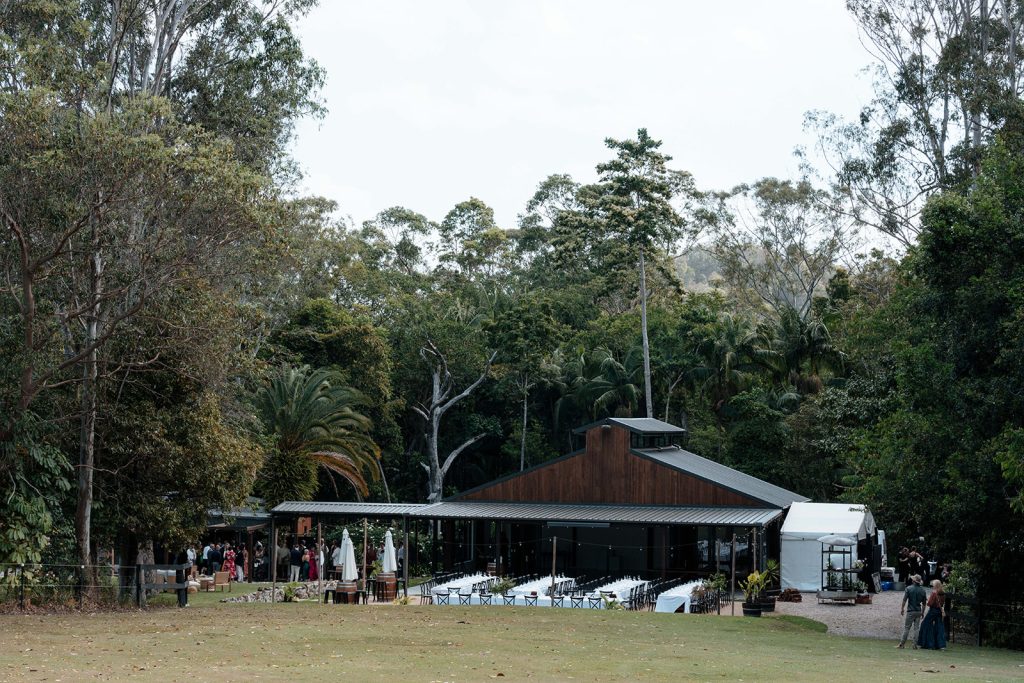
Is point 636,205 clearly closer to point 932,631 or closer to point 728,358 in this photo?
point 728,358

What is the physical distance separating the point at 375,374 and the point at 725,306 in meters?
22.3

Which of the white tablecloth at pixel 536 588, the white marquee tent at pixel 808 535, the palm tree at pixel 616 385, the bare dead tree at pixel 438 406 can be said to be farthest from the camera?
the bare dead tree at pixel 438 406

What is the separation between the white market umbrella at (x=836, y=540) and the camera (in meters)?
29.3

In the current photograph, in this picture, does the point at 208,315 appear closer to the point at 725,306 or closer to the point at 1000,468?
the point at 1000,468

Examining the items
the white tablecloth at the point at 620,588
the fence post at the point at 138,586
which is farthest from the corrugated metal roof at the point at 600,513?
the fence post at the point at 138,586

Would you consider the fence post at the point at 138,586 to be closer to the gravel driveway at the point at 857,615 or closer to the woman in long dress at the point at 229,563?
the woman in long dress at the point at 229,563

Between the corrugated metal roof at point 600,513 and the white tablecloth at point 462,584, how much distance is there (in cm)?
245

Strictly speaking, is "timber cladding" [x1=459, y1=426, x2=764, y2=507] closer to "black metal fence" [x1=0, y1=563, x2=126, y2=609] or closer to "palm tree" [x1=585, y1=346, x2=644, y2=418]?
"black metal fence" [x1=0, y1=563, x2=126, y2=609]

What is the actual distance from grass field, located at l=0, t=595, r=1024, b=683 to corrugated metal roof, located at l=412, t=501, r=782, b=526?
5.79 metres

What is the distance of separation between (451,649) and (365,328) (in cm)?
3307

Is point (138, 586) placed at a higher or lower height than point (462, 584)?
higher

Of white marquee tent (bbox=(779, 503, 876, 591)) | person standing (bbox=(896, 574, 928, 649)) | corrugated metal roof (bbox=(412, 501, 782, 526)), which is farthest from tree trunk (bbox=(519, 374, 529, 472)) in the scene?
person standing (bbox=(896, 574, 928, 649))

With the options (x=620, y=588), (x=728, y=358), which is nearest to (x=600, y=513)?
(x=620, y=588)

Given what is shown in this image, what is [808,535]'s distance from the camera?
30.4m
